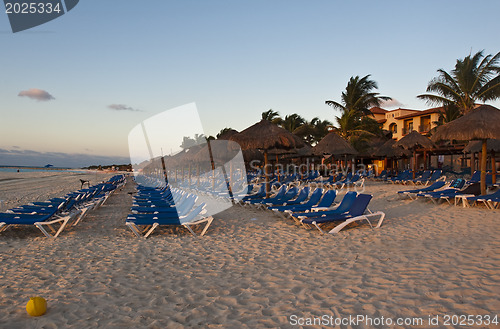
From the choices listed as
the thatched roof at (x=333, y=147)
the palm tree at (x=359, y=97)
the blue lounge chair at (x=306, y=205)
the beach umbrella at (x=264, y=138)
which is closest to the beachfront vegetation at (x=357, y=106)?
the palm tree at (x=359, y=97)

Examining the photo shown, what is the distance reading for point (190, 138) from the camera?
49500mm

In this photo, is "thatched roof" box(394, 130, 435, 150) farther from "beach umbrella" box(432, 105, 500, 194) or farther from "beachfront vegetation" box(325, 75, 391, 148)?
"beach umbrella" box(432, 105, 500, 194)

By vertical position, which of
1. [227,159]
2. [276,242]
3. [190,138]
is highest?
[190,138]

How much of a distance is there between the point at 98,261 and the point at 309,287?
2.73 meters

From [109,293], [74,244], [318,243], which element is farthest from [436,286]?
[74,244]

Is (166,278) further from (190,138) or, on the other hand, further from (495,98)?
(190,138)

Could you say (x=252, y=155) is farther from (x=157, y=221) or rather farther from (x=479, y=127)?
(x=157, y=221)

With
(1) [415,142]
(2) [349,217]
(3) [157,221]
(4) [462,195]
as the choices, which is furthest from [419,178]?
(3) [157,221]

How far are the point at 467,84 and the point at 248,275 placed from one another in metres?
21.6

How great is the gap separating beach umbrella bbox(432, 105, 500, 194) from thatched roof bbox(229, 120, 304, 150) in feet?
13.4

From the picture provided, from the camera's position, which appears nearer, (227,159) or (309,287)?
(309,287)

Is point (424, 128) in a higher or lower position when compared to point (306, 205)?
higher

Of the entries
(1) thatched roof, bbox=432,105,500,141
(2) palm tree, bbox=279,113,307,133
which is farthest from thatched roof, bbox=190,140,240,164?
(2) palm tree, bbox=279,113,307,133

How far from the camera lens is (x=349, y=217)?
19.1 feet
